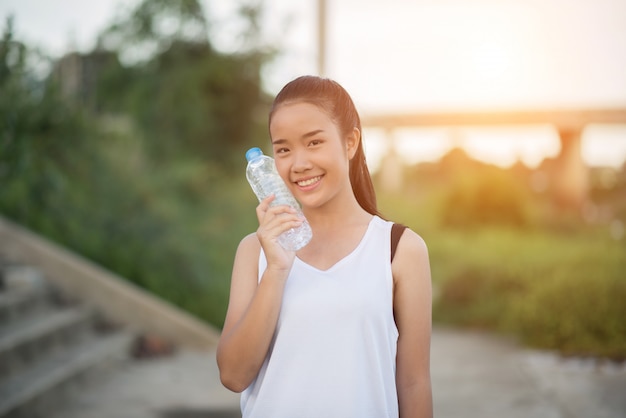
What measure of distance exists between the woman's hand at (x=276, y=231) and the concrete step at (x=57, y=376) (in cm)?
386

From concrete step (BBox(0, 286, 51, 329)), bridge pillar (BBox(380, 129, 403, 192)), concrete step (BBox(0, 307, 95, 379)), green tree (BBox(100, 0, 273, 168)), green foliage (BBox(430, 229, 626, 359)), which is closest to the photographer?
concrete step (BBox(0, 307, 95, 379))

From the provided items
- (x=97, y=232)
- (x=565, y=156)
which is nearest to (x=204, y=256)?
(x=97, y=232)

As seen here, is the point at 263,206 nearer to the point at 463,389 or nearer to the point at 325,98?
the point at 325,98

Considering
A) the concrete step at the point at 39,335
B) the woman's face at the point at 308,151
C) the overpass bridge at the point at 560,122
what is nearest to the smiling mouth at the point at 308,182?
the woman's face at the point at 308,151

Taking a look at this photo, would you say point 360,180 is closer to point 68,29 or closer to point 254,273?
point 254,273

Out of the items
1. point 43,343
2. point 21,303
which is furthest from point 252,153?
point 21,303

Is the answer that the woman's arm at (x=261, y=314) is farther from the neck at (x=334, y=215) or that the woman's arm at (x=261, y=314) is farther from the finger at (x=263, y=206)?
the neck at (x=334, y=215)

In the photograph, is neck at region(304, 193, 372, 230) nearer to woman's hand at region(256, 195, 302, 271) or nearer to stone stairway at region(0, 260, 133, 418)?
woman's hand at region(256, 195, 302, 271)

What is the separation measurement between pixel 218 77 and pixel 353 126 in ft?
31.1

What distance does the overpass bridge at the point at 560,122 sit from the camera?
1504 cm

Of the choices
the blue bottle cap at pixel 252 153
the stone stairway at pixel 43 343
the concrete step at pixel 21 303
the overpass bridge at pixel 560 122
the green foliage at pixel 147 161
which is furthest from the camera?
the overpass bridge at pixel 560 122

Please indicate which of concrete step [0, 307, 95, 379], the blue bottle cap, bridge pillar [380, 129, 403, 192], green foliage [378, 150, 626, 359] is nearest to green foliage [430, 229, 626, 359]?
green foliage [378, 150, 626, 359]

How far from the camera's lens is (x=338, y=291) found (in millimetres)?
2021

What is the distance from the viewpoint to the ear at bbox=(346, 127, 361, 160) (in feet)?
7.43
